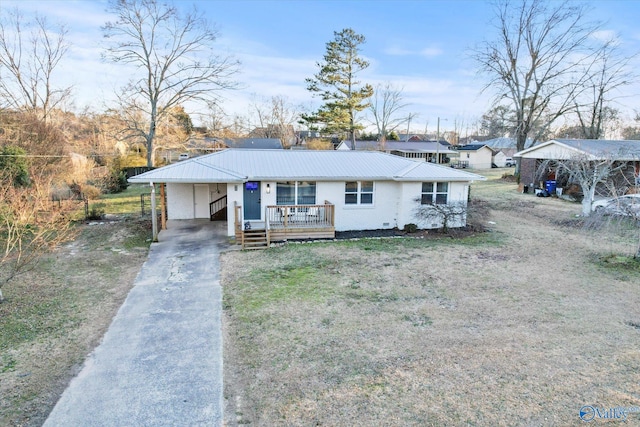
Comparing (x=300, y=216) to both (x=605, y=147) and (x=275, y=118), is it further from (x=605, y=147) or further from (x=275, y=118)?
(x=275, y=118)

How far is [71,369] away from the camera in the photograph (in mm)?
5102

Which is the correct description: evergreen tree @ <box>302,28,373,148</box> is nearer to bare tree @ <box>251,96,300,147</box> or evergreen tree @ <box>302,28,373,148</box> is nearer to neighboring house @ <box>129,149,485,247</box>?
bare tree @ <box>251,96,300,147</box>

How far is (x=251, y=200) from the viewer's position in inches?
520

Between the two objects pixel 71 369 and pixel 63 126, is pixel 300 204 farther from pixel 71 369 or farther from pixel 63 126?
pixel 63 126

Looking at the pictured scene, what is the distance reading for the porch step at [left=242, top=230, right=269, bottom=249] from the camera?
38.7 ft

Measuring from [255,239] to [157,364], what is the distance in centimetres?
Result: 681

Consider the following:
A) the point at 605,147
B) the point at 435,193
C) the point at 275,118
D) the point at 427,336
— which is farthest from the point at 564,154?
the point at 275,118

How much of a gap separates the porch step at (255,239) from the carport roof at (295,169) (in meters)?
1.86

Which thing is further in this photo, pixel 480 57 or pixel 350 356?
pixel 480 57

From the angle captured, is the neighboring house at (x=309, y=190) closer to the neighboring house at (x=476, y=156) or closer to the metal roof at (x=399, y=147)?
the metal roof at (x=399, y=147)

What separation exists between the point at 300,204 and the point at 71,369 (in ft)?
30.8

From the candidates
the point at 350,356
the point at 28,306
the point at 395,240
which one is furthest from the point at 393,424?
the point at 395,240

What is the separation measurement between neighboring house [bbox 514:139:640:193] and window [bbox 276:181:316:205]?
1518 centimetres

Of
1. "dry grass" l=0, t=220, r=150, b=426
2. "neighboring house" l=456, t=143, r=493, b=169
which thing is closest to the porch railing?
"dry grass" l=0, t=220, r=150, b=426
